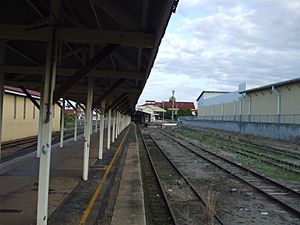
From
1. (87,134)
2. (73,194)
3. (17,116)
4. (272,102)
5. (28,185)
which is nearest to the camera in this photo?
(73,194)

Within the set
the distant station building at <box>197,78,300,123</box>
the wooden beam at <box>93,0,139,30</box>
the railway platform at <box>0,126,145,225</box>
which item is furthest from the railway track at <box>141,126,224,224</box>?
the distant station building at <box>197,78,300,123</box>

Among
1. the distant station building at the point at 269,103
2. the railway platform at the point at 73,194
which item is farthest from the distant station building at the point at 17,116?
the distant station building at the point at 269,103

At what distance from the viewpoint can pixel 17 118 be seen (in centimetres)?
2667

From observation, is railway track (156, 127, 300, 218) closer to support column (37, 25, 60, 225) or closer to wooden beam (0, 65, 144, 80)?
wooden beam (0, 65, 144, 80)

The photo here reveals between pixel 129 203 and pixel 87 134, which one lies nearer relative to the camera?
pixel 129 203

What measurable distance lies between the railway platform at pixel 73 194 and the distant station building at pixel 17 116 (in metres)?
9.65

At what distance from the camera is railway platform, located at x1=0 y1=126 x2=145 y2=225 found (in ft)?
25.1

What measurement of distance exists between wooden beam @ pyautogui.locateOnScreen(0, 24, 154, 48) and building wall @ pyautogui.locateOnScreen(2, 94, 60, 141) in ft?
57.4

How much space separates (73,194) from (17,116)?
18232 millimetres

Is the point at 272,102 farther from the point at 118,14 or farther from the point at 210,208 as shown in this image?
the point at 118,14

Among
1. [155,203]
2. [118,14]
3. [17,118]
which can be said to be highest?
[118,14]

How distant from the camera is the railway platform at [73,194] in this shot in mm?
7656

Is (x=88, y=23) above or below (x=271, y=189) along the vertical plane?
above

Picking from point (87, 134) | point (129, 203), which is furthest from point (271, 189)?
point (87, 134)
